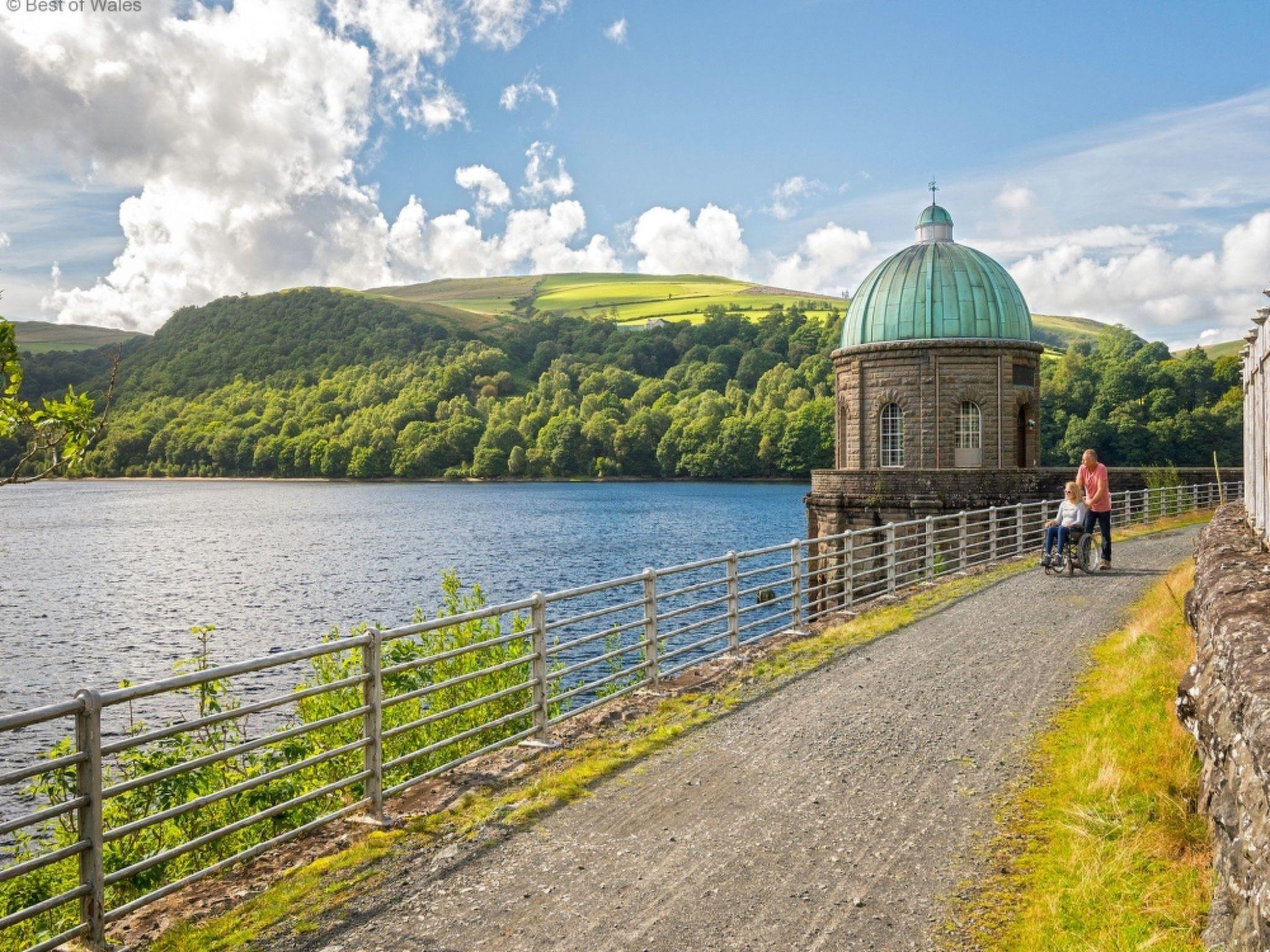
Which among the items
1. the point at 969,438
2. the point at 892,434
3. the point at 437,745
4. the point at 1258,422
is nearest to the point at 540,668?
the point at 437,745

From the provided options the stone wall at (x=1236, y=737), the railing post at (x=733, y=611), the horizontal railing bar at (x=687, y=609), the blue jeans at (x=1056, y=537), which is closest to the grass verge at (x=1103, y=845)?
the stone wall at (x=1236, y=737)

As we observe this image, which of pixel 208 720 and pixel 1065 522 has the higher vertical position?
pixel 1065 522

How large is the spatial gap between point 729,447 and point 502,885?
4750 inches

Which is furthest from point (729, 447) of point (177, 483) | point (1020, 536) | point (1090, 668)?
point (1090, 668)

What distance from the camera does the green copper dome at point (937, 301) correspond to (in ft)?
111

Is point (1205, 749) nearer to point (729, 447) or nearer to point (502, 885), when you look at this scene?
point (502, 885)

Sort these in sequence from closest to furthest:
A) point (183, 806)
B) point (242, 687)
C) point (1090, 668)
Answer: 1. point (183, 806)
2. point (1090, 668)
3. point (242, 687)

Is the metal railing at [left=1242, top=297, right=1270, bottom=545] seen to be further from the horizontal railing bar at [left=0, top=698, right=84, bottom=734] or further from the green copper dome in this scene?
the green copper dome

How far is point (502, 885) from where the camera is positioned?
580 cm

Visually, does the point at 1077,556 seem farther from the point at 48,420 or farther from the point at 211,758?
the point at 48,420

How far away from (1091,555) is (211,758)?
16304 mm

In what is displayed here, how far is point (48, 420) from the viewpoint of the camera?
7566mm

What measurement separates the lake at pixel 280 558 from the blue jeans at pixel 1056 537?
1535 centimetres

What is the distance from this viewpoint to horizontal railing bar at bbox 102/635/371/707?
17.4ft
